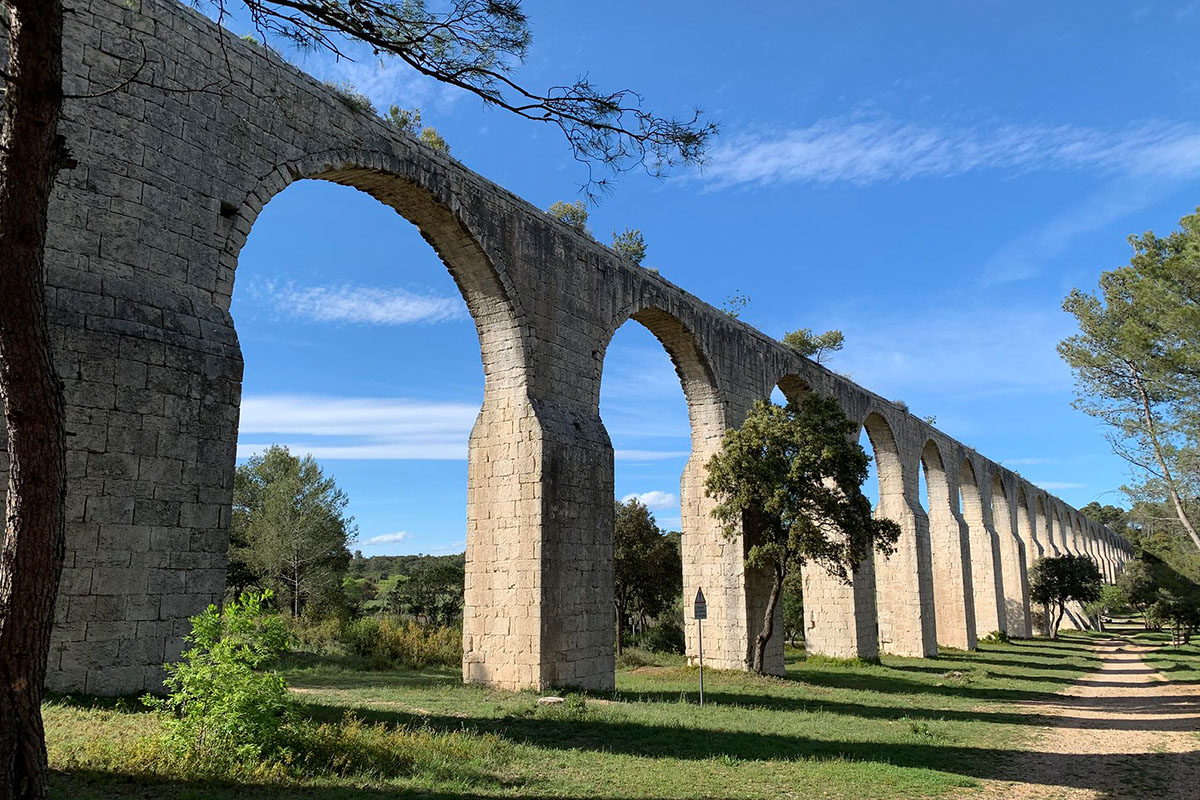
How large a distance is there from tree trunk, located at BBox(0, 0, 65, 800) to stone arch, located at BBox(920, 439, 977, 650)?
84.1ft

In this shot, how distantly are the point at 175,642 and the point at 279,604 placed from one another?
67.1 feet

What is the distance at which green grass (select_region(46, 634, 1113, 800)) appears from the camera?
5.11 m

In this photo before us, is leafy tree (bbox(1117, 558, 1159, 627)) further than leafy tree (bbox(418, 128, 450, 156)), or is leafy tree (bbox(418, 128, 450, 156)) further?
leafy tree (bbox(1117, 558, 1159, 627))

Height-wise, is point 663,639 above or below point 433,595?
below

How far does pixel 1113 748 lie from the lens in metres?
9.30

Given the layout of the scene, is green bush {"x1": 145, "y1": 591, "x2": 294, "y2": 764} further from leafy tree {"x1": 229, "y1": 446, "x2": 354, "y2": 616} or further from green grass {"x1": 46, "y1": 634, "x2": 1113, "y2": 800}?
leafy tree {"x1": 229, "y1": 446, "x2": 354, "y2": 616}

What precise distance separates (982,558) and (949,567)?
218 inches

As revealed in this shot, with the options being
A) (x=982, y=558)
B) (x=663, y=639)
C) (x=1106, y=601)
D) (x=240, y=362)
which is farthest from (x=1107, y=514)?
(x=240, y=362)

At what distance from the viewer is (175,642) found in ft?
22.0

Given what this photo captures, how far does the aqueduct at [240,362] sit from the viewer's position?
21.4 feet

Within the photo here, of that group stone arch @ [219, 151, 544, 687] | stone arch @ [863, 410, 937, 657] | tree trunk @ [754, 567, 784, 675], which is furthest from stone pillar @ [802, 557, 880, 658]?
stone arch @ [219, 151, 544, 687]

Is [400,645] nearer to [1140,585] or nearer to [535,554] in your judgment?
[535,554]

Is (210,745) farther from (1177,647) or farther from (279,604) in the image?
(1177,647)

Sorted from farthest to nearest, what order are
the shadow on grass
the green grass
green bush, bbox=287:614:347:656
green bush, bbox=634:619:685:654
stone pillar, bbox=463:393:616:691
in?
green bush, bbox=634:619:685:654
green bush, bbox=287:614:347:656
stone pillar, bbox=463:393:616:691
the shadow on grass
the green grass
